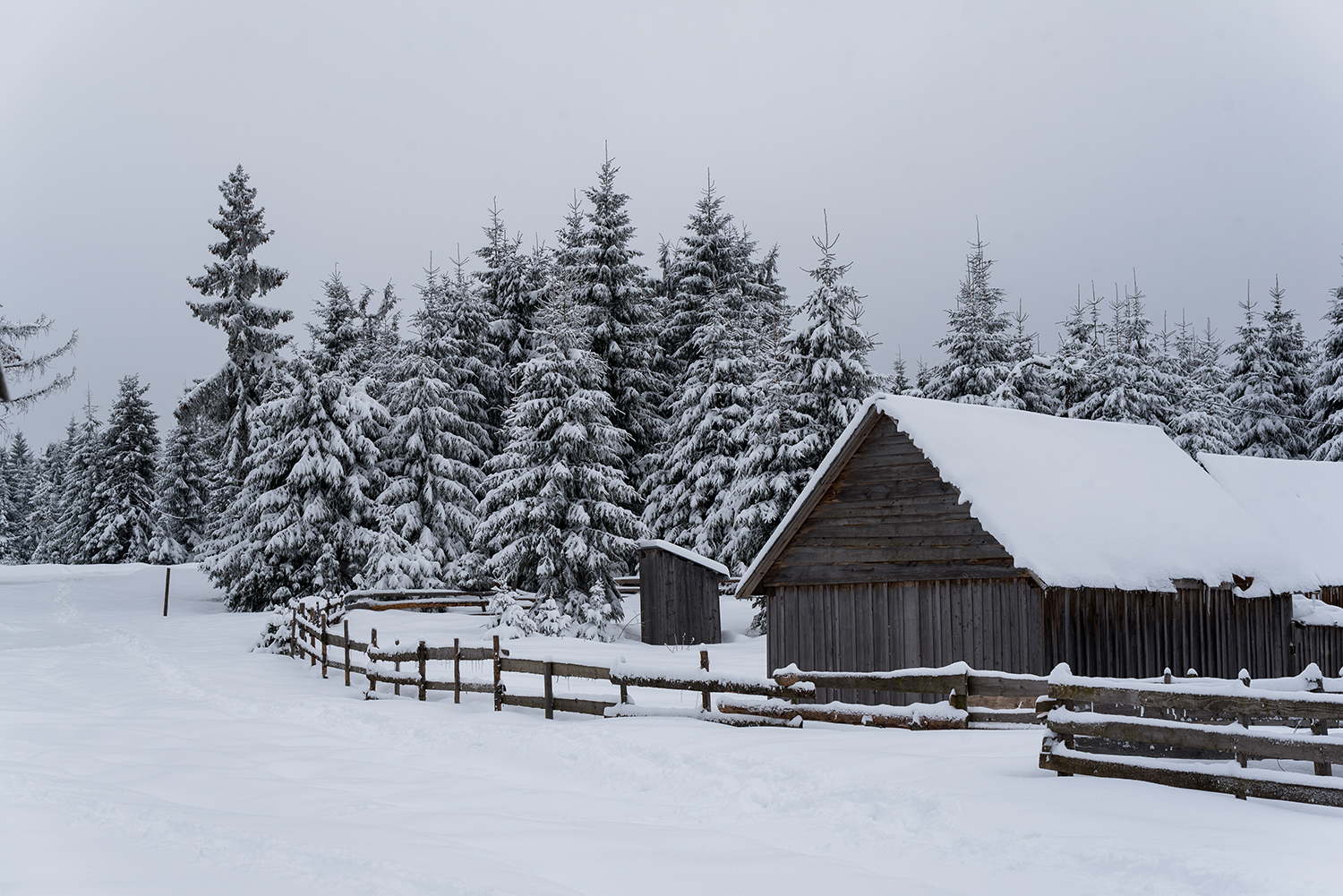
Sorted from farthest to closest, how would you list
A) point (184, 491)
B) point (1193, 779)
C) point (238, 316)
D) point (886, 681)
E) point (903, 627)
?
1. point (184, 491)
2. point (238, 316)
3. point (903, 627)
4. point (886, 681)
5. point (1193, 779)

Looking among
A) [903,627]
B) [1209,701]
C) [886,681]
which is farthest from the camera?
[903,627]

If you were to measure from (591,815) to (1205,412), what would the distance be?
144 feet

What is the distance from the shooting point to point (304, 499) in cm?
3916

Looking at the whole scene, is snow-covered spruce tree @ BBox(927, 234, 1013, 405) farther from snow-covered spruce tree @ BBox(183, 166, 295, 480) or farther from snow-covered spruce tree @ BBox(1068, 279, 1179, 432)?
snow-covered spruce tree @ BBox(183, 166, 295, 480)

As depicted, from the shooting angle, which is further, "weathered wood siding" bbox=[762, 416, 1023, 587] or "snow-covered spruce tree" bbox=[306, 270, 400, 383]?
"snow-covered spruce tree" bbox=[306, 270, 400, 383]

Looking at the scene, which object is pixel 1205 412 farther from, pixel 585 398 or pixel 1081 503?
pixel 1081 503

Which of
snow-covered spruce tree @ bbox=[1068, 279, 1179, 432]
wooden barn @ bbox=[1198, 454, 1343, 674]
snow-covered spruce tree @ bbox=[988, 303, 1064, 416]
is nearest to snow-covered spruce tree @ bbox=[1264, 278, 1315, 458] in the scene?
snow-covered spruce tree @ bbox=[1068, 279, 1179, 432]

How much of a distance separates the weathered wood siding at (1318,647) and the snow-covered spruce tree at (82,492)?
61.4 metres

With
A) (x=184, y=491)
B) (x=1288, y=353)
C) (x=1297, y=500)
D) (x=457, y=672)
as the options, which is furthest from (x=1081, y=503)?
(x=184, y=491)

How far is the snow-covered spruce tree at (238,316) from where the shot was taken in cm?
4375

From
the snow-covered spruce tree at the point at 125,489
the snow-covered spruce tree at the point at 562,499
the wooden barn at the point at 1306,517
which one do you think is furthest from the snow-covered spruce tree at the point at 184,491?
the wooden barn at the point at 1306,517

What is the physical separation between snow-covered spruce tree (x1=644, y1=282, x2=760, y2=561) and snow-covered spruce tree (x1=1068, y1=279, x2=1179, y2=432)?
46.9 feet

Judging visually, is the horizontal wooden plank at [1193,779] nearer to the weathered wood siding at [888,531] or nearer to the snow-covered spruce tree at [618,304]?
the weathered wood siding at [888,531]

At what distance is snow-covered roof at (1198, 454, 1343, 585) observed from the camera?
2459cm
